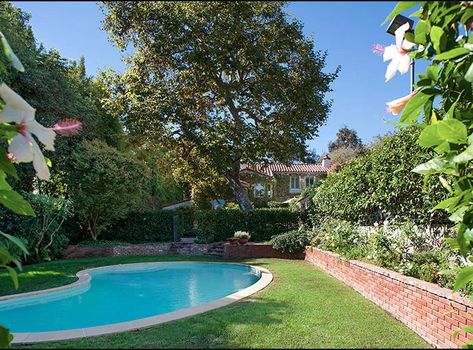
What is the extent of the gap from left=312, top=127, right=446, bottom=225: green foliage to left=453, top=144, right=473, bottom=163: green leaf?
5480mm

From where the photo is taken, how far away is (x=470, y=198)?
1.59 meters

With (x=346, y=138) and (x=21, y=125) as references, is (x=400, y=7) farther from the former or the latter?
(x=346, y=138)

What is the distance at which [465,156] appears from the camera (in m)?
1.41

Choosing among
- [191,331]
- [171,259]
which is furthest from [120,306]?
[171,259]

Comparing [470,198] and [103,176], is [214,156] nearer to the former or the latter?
[103,176]

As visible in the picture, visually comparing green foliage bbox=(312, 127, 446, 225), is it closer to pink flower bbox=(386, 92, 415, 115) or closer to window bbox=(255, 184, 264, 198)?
pink flower bbox=(386, 92, 415, 115)

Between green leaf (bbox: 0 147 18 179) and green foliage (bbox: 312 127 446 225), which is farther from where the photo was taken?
green foliage (bbox: 312 127 446 225)

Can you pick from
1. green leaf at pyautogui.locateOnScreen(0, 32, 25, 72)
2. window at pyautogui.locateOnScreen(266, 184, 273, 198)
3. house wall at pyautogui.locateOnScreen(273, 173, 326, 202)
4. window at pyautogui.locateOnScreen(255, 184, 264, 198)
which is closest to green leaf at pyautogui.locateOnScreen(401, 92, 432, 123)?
green leaf at pyautogui.locateOnScreen(0, 32, 25, 72)

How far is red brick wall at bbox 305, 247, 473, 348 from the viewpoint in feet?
16.2

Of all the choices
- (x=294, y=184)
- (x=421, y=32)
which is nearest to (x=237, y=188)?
(x=294, y=184)

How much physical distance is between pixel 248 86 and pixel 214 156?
4.08 m

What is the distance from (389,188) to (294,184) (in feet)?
103

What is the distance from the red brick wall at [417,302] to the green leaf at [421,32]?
293 centimetres

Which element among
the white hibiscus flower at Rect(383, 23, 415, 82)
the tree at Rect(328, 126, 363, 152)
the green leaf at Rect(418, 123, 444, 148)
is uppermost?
the tree at Rect(328, 126, 363, 152)
